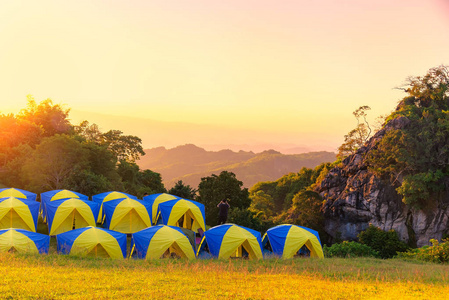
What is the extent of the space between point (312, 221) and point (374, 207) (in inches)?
277

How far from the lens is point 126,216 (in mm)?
24172

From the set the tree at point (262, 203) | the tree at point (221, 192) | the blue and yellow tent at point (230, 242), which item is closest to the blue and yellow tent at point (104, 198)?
the blue and yellow tent at point (230, 242)

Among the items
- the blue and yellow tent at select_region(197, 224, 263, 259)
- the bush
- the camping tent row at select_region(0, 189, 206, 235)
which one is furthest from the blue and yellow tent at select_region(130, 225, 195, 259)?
the bush

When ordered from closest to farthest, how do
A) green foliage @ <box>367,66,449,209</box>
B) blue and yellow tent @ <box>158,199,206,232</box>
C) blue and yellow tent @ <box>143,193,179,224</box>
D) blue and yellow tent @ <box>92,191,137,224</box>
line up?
blue and yellow tent @ <box>158,199,206,232</box>, blue and yellow tent @ <box>92,191,137,224</box>, blue and yellow tent @ <box>143,193,179,224</box>, green foliage @ <box>367,66,449,209</box>

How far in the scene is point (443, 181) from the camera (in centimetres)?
4047

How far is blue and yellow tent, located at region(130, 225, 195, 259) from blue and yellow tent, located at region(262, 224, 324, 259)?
4.97 m

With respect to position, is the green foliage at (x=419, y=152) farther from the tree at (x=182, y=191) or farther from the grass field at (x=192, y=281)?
the grass field at (x=192, y=281)

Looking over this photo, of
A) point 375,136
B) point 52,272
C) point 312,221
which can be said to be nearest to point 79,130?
point 312,221

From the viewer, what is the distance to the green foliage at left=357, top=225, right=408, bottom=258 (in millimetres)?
37188

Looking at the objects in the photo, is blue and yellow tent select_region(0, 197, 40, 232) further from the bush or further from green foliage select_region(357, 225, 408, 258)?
green foliage select_region(357, 225, 408, 258)

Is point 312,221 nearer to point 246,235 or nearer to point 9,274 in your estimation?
point 246,235

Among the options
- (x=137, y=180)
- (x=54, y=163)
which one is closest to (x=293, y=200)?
(x=137, y=180)

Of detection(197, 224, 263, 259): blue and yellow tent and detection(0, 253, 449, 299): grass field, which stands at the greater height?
detection(0, 253, 449, 299): grass field

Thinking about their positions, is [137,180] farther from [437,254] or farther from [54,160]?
[437,254]
